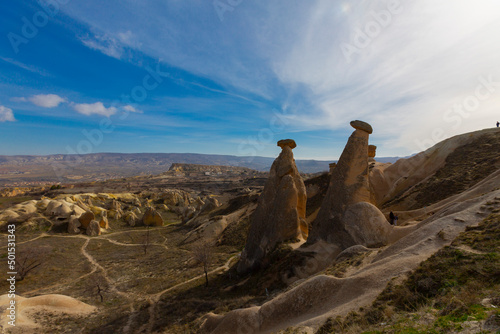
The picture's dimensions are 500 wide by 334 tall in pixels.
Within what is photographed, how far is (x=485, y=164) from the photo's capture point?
27.8 meters

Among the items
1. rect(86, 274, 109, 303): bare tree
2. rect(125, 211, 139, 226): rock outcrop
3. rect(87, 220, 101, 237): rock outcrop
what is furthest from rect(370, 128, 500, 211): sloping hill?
rect(125, 211, 139, 226): rock outcrop

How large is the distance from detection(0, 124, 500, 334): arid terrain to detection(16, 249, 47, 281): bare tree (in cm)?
16

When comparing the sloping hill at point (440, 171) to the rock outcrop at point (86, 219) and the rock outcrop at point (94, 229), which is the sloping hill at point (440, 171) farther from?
the rock outcrop at point (86, 219)

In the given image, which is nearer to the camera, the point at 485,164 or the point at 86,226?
the point at 485,164

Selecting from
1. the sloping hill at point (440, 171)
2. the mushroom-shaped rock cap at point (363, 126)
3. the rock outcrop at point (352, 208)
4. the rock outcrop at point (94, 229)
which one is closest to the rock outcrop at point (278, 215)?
the rock outcrop at point (352, 208)

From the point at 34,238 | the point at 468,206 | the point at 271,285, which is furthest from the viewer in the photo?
the point at 34,238

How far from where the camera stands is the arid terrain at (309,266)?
7665 mm

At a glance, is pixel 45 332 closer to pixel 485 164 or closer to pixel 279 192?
pixel 279 192

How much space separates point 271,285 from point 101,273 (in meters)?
22.9

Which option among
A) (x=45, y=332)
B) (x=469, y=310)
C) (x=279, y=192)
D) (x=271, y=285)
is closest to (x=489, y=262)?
(x=469, y=310)

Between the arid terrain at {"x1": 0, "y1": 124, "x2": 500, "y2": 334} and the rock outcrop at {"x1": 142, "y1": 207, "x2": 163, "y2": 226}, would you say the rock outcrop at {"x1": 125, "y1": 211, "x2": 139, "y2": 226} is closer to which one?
the rock outcrop at {"x1": 142, "y1": 207, "x2": 163, "y2": 226}

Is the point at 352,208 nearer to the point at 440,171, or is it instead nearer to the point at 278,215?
the point at 278,215

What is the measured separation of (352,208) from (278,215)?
654 cm

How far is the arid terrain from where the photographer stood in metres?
7.66
